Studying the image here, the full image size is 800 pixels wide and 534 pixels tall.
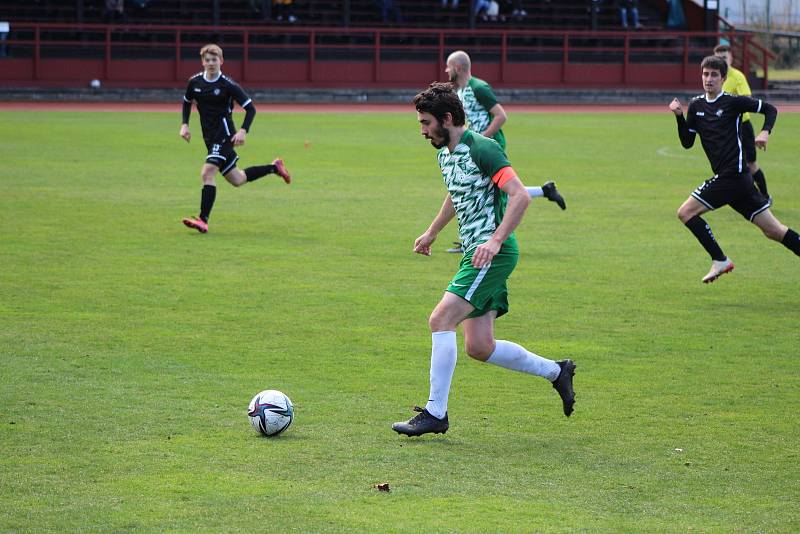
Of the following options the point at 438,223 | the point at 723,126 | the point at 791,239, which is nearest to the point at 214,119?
the point at 723,126

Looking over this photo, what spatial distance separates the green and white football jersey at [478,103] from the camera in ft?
43.3

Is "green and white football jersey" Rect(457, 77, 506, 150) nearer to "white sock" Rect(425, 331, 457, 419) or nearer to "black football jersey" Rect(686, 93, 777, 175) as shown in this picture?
"black football jersey" Rect(686, 93, 777, 175)

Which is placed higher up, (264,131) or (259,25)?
(259,25)

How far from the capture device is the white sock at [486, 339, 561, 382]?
680 centimetres

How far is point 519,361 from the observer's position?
271 inches

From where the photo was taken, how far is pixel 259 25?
142 ft

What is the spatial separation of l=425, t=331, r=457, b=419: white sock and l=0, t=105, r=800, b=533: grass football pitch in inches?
7.4

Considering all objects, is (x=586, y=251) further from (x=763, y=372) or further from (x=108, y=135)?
(x=108, y=135)

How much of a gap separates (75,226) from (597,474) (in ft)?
32.8

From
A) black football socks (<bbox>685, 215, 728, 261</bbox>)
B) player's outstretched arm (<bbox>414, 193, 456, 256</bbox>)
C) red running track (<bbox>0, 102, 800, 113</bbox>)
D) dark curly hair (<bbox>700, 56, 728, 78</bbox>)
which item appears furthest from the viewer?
red running track (<bbox>0, 102, 800, 113</bbox>)

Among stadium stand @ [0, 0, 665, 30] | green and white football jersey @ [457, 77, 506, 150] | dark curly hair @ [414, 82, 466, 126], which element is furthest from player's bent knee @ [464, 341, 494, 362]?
stadium stand @ [0, 0, 665, 30]

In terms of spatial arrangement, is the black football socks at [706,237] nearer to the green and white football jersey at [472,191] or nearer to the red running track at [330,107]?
the green and white football jersey at [472,191]

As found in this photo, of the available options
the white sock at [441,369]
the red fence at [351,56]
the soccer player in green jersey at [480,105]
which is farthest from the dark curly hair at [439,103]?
the red fence at [351,56]

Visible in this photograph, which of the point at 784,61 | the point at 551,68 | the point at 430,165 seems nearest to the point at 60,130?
the point at 430,165
